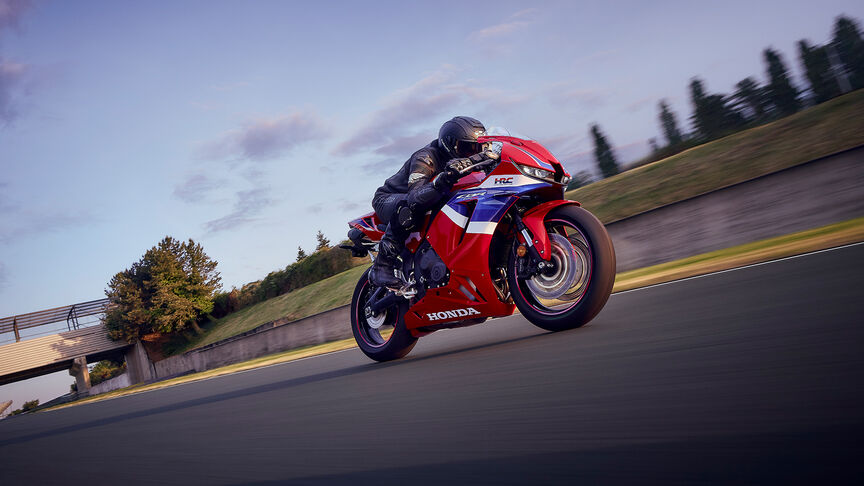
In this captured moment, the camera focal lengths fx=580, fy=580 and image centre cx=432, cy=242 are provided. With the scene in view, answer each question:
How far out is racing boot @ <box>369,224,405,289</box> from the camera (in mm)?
5465

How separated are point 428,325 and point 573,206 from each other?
1778 millimetres

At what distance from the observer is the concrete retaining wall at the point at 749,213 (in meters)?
10.6

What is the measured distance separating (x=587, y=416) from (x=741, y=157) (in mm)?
15367

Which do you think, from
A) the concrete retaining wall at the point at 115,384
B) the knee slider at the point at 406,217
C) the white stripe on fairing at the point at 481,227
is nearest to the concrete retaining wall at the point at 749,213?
the knee slider at the point at 406,217

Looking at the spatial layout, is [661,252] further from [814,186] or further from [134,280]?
[134,280]

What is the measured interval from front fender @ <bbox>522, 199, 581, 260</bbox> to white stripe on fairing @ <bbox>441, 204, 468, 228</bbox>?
21.2 inches

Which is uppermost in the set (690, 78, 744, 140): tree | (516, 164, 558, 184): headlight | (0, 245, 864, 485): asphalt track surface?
(690, 78, 744, 140): tree

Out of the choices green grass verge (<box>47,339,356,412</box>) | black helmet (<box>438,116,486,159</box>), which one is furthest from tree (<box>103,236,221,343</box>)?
black helmet (<box>438,116,486,159</box>)

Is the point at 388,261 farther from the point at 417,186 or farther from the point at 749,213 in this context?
the point at 749,213

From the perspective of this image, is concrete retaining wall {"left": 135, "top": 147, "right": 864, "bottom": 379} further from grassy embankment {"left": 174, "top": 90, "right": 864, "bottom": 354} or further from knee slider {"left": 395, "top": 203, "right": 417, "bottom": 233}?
knee slider {"left": 395, "top": 203, "right": 417, "bottom": 233}

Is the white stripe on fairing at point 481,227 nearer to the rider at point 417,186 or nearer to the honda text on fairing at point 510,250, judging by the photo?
the honda text on fairing at point 510,250

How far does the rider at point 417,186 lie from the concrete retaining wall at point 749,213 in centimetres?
832

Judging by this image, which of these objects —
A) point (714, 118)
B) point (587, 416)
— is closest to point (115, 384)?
point (714, 118)

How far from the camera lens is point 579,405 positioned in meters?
2.14
